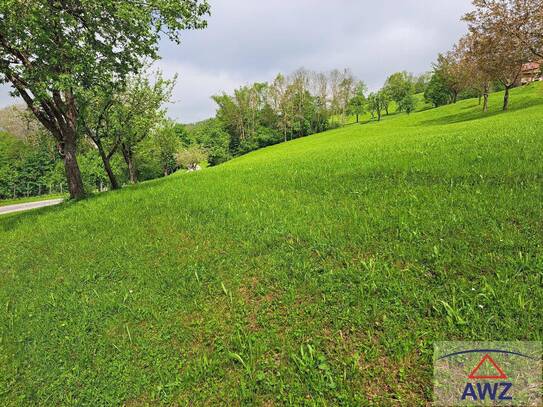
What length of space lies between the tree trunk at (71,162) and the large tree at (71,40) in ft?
1.56

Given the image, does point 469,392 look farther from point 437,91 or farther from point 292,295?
point 437,91

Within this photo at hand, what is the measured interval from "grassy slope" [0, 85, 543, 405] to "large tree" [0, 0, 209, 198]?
688 centimetres

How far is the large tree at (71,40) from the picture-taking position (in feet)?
28.9

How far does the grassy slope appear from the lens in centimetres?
281

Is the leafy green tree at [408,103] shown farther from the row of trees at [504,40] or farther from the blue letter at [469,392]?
the blue letter at [469,392]

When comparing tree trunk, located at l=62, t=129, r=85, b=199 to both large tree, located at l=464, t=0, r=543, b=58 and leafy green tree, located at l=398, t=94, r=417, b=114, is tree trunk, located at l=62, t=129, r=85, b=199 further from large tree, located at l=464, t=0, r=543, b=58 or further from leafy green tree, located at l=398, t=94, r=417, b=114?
leafy green tree, located at l=398, t=94, r=417, b=114

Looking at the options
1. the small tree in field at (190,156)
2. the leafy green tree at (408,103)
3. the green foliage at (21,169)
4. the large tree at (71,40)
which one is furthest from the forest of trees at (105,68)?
the small tree in field at (190,156)

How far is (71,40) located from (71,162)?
18.4ft

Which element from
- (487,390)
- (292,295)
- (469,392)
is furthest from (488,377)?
(292,295)

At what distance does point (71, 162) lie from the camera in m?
12.9

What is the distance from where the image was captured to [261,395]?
2725 millimetres

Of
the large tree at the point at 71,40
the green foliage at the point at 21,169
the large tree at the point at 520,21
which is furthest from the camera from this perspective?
the green foliage at the point at 21,169

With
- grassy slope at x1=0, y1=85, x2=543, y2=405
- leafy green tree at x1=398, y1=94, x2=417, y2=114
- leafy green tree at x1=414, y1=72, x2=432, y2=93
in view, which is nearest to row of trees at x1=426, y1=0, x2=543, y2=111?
grassy slope at x1=0, y1=85, x2=543, y2=405

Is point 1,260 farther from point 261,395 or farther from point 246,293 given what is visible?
point 261,395
